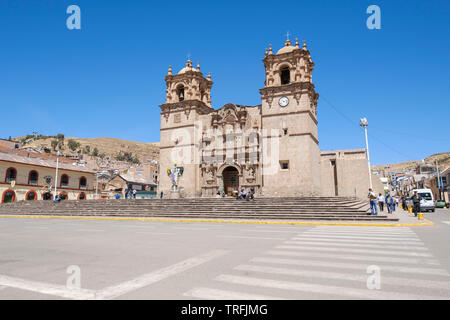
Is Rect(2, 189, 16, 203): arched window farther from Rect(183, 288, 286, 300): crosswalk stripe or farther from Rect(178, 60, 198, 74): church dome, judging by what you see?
Rect(183, 288, 286, 300): crosswalk stripe

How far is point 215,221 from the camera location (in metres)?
18.6

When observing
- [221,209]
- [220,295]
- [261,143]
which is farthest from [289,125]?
[220,295]

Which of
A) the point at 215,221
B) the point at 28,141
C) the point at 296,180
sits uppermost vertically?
the point at 28,141

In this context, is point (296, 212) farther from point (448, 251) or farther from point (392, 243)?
point (448, 251)

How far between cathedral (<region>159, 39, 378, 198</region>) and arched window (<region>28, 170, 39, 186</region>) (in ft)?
66.8

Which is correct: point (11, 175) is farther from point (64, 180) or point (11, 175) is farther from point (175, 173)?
point (175, 173)

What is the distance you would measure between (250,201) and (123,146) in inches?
6491

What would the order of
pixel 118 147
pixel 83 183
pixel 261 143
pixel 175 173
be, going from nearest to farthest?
pixel 261 143 → pixel 175 173 → pixel 83 183 → pixel 118 147

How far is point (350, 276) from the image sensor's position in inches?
198

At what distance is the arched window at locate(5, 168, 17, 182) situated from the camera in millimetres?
38781

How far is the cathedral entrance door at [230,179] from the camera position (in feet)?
115

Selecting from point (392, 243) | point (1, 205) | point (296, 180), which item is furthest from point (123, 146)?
point (392, 243)

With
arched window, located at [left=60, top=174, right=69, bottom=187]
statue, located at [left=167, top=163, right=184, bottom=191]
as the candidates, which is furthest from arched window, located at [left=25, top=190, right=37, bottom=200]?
statue, located at [left=167, top=163, right=184, bottom=191]

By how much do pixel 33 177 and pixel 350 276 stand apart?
4831cm
